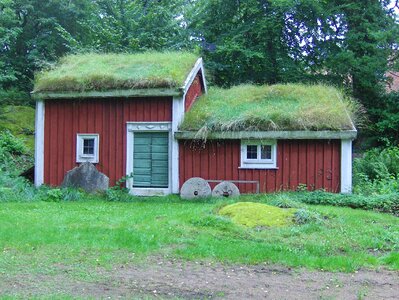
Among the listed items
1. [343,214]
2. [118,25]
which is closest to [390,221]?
[343,214]

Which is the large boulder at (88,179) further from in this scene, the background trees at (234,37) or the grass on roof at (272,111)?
the background trees at (234,37)

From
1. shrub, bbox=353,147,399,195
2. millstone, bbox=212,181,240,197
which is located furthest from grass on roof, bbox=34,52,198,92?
shrub, bbox=353,147,399,195

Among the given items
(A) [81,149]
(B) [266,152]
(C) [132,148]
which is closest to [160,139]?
(C) [132,148]

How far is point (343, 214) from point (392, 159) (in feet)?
27.1

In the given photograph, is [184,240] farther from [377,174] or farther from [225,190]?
[377,174]

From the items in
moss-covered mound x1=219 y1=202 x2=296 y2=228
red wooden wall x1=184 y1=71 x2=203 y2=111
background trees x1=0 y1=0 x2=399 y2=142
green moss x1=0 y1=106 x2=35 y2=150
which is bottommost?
moss-covered mound x1=219 y1=202 x2=296 y2=228

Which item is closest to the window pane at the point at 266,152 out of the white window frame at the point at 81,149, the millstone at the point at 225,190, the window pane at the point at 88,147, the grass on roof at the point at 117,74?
the millstone at the point at 225,190

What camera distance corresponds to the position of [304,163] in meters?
14.2

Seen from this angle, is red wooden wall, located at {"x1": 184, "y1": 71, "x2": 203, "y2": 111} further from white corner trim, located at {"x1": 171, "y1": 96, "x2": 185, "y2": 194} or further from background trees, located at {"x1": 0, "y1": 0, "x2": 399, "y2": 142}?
background trees, located at {"x1": 0, "y1": 0, "x2": 399, "y2": 142}

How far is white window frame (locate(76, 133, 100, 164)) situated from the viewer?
50.4 feet

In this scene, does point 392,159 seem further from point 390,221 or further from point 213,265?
point 213,265

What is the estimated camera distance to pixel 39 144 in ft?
51.4

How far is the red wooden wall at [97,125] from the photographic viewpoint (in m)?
15.0

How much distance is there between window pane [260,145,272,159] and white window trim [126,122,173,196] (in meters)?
2.83
